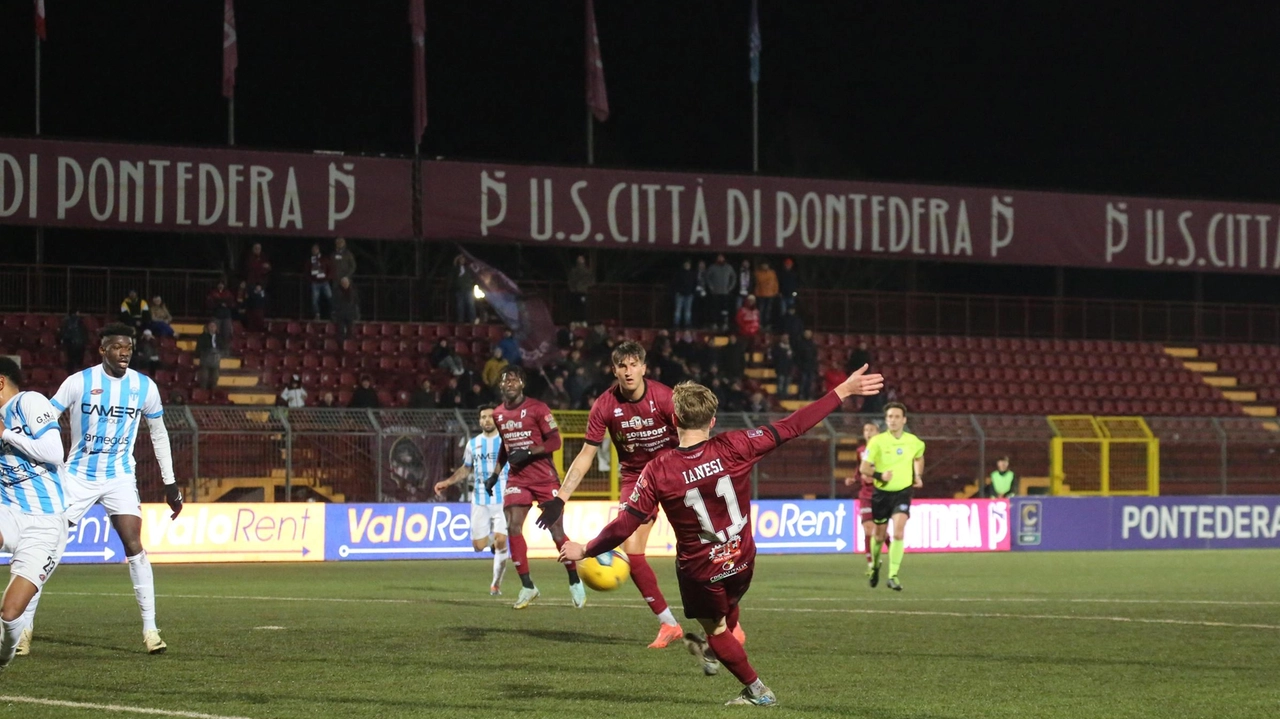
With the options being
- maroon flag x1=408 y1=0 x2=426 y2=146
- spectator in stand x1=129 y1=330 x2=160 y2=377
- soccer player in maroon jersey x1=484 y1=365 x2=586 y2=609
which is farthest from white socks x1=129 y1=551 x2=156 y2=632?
maroon flag x1=408 y1=0 x2=426 y2=146

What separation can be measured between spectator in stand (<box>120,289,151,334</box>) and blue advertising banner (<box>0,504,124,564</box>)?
591 centimetres

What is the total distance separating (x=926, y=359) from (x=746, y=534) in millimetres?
30067

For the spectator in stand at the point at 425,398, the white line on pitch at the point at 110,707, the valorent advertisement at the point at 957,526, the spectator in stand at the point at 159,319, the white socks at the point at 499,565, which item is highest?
the spectator in stand at the point at 159,319

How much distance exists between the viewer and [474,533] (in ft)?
64.6

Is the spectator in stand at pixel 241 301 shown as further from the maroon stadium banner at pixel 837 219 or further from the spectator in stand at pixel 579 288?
the spectator in stand at pixel 579 288

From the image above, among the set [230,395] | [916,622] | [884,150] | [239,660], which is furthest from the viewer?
[884,150]

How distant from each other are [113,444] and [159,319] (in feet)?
67.3

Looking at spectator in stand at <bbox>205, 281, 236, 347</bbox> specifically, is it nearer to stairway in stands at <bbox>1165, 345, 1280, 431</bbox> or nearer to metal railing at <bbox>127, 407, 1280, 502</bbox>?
metal railing at <bbox>127, 407, 1280, 502</bbox>

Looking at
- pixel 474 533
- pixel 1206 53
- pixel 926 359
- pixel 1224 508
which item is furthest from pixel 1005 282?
pixel 474 533

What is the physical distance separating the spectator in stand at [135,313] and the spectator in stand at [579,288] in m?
8.78

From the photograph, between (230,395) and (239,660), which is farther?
(230,395)

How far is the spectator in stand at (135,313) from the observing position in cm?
3070

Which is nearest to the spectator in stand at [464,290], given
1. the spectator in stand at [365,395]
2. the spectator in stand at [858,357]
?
the spectator in stand at [365,395]

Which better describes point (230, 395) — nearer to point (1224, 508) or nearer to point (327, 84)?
point (1224, 508)
